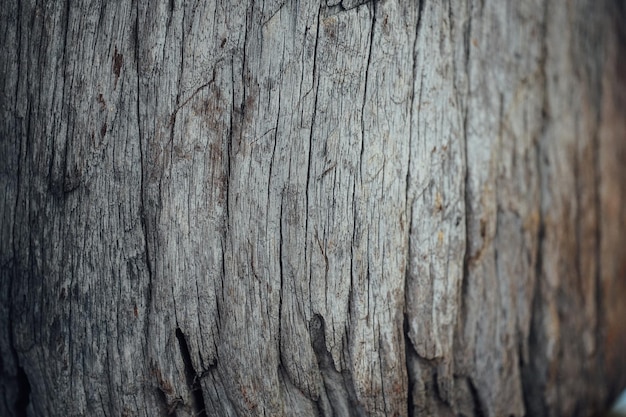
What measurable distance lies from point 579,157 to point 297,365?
1.59 meters

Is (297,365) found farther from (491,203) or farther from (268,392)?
(491,203)

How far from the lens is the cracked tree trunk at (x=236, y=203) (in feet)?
5.54

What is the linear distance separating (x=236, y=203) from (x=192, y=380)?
1.93 ft

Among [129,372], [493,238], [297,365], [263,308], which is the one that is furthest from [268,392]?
[493,238]

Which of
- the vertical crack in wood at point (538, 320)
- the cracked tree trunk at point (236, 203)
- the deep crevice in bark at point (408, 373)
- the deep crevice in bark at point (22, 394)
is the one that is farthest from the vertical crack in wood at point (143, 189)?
the vertical crack in wood at point (538, 320)

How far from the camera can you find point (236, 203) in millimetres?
1738

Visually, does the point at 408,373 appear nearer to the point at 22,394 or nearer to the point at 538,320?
the point at 538,320

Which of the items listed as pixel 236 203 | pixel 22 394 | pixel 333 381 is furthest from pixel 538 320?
pixel 22 394

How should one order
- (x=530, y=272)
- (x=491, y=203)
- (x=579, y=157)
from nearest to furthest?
1. (x=491, y=203)
2. (x=530, y=272)
3. (x=579, y=157)

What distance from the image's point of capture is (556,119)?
93.0 inches

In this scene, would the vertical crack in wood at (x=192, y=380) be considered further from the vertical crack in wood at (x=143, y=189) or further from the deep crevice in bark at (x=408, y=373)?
the deep crevice in bark at (x=408, y=373)

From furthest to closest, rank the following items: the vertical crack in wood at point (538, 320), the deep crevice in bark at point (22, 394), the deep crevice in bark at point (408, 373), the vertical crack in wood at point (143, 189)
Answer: the vertical crack in wood at point (538, 320) < the deep crevice in bark at point (408, 373) < the deep crevice in bark at point (22, 394) < the vertical crack in wood at point (143, 189)

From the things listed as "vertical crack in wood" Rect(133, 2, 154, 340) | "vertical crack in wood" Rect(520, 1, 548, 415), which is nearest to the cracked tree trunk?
"vertical crack in wood" Rect(133, 2, 154, 340)

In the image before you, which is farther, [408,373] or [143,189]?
[408,373]
